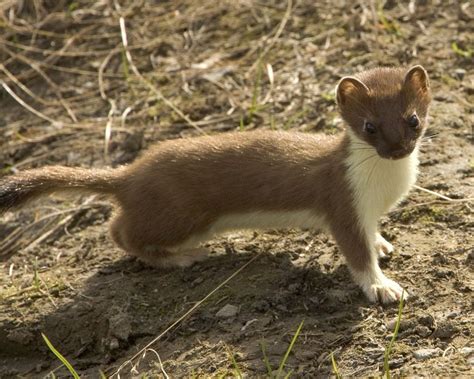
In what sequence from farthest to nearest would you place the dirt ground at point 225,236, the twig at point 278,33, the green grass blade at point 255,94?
the twig at point 278,33 < the green grass blade at point 255,94 < the dirt ground at point 225,236

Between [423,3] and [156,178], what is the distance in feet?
11.0

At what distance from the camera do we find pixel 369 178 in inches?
172

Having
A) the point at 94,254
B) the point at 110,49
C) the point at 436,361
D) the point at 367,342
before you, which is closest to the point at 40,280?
the point at 94,254

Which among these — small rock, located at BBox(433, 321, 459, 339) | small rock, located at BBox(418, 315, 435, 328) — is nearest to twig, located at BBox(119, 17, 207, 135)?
small rock, located at BBox(418, 315, 435, 328)

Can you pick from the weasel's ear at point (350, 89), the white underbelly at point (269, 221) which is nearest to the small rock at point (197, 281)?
the white underbelly at point (269, 221)

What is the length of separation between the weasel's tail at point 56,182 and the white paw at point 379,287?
148 cm

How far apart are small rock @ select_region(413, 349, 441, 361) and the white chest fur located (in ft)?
2.47

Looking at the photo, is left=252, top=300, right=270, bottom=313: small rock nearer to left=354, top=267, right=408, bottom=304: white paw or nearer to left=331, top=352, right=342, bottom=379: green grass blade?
left=354, top=267, right=408, bottom=304: white paw

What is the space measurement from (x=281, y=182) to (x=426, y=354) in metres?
1.27

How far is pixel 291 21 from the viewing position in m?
7.25

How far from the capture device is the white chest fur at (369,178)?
14.3 ft

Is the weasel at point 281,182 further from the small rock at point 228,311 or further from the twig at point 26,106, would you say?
the twig at point 26,106

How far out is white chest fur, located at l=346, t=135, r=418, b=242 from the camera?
436 centimetres

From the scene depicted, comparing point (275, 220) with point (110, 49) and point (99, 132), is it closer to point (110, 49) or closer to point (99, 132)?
point (99, 132)
